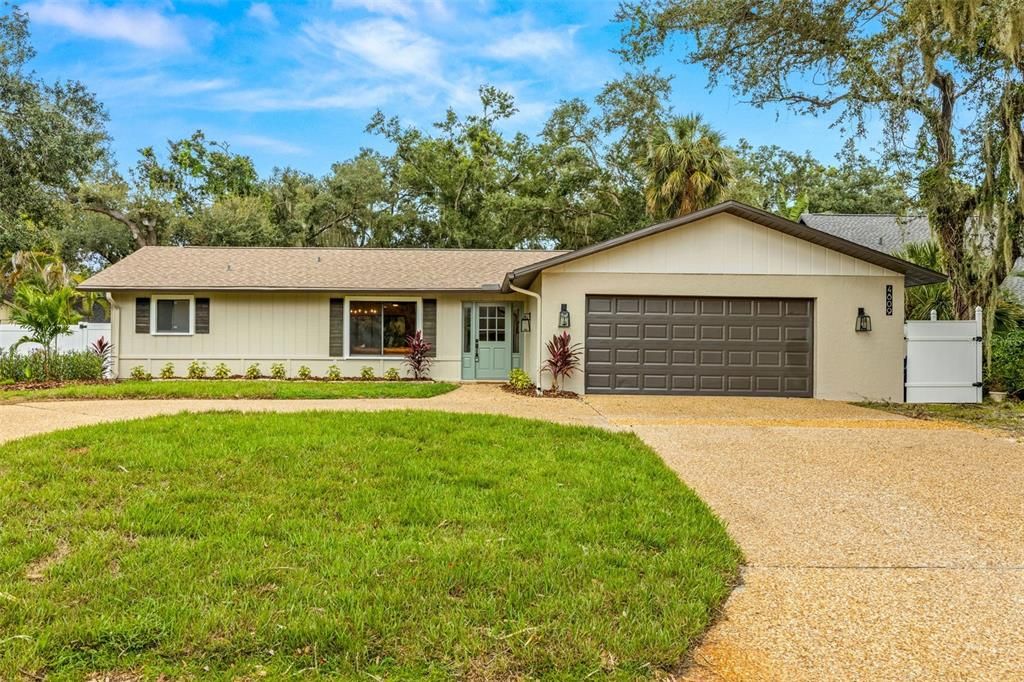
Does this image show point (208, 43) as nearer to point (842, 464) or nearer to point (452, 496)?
point (452, 496)

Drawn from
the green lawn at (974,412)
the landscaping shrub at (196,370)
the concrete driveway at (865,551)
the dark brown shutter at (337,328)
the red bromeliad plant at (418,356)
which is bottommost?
the concrete driveway at (865,551)

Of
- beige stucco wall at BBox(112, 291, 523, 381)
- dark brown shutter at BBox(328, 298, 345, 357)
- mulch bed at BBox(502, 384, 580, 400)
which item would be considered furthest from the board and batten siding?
dark brown shutter at BBox(328, 298, 345, 357)

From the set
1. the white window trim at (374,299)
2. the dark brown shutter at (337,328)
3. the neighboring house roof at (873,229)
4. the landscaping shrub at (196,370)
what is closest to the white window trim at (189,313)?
the landscaping shrub at (196,370)

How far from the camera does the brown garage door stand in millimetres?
10859

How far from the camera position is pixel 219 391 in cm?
1005

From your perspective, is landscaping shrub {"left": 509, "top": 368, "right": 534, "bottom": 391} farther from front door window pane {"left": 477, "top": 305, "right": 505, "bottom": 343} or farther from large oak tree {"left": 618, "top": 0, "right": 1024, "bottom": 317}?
large oak tree {"left": 618, "top": 0, "right": 1024, "bottom": 317}

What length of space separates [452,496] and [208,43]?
591 inches

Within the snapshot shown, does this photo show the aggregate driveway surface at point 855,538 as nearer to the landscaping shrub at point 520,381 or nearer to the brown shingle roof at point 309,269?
the landscaping shrub at point 520,381

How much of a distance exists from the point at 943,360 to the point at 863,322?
5.03 feet

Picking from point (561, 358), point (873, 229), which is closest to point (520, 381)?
point (561, 358)

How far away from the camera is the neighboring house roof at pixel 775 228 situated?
412 inches

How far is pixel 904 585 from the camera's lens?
2.94 meters

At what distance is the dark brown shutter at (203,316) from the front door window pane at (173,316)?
0.22 metres

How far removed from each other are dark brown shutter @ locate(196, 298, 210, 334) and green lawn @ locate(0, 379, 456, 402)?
2255 millimetres
